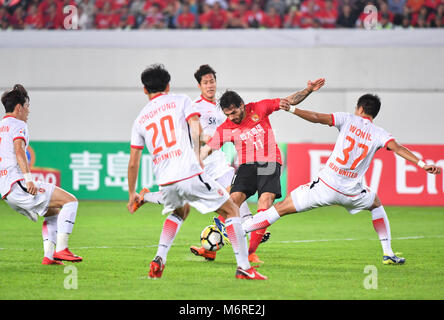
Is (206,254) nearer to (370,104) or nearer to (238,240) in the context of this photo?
(238,240)

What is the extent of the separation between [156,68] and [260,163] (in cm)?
248

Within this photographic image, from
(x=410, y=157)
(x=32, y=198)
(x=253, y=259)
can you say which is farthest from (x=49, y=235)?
(x=410, y=157)

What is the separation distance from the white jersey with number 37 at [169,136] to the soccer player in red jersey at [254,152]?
1.64 metres

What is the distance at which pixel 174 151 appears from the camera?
7.16m

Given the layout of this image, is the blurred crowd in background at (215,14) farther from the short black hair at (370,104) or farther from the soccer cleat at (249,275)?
the soccer cleat at (249,275)

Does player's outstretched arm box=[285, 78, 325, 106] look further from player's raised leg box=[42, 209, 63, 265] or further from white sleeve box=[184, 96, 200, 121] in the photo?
player's raised leg box=[42, 209, 63, 265]

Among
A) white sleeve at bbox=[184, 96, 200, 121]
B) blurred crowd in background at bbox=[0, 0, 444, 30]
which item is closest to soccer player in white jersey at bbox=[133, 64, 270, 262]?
white sleeve at bbox=[184, 96, 200, 121]

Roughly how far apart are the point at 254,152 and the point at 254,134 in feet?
0.89

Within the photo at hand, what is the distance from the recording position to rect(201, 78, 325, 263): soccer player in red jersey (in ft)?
29.2

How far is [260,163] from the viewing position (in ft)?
30.6

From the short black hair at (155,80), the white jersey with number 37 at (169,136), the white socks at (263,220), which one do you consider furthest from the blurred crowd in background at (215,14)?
the white jersey with number 37 at (169,136)

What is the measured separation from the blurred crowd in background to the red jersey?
38.9 ft
